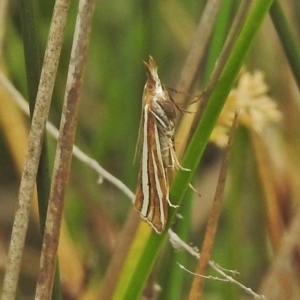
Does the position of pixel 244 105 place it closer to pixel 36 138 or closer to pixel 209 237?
pixel 209 237

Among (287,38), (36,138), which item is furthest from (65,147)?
(287,38)

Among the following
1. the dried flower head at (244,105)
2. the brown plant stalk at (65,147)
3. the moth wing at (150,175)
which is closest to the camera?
the brown plant stalk at (65,147)

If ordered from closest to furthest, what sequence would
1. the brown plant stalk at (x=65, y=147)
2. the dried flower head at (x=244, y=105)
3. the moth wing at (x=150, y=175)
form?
the brown plant stalk at (x=65, y=147) < the moth wing at (x=150, y=175) < the dried flower head at (x=244, y=105)

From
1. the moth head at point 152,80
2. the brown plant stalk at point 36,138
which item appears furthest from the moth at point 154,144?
the brown plant stalk at point 36,138

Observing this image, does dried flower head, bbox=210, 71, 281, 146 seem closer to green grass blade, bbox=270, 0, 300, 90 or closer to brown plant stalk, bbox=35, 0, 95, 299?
green grass blade, bbox=270, 0, 300, 90

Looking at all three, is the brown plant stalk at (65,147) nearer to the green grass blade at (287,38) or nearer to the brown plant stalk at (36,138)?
the brown plant stalk at (36,138)

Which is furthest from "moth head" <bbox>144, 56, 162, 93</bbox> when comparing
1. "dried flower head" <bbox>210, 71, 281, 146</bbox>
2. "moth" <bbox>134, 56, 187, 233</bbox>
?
"dried flower head" <bbox>210, 71, 281, 146</bbox>

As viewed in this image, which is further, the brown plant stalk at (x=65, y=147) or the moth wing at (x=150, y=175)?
the moth wing at (x=150, y=175)

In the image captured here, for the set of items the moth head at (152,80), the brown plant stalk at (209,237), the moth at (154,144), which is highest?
the moth head at (152,80)
